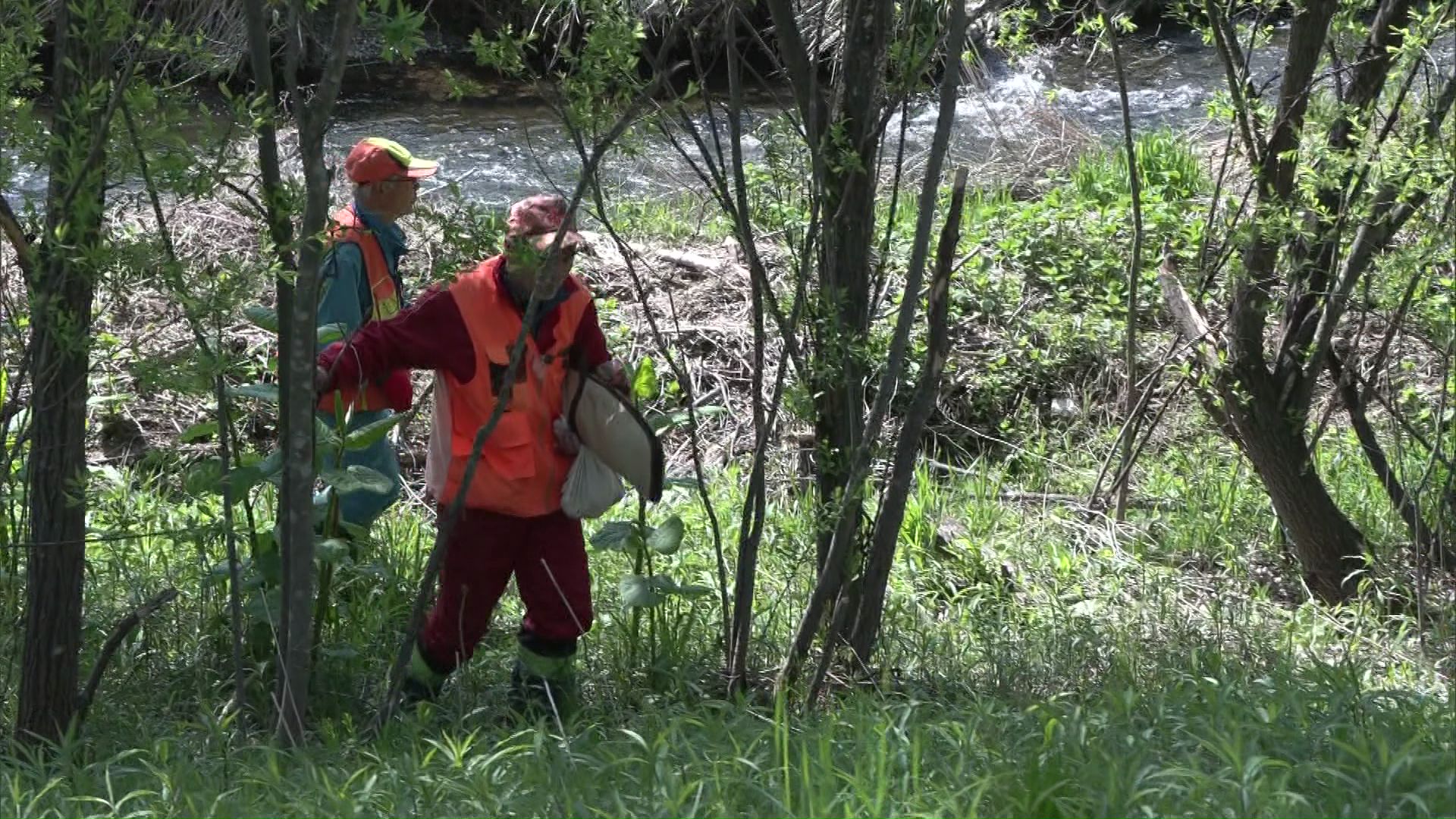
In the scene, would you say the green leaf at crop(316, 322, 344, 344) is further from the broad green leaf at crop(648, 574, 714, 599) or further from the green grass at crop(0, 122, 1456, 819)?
the broad green leaf at crop(648, 574, 714, 599)

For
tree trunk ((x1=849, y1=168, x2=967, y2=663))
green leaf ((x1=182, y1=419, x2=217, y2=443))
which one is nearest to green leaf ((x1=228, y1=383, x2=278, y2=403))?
green leaf ((x1=182, y1=419, x2=217, y2=443))

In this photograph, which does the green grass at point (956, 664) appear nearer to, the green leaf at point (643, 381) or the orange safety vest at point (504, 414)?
the orange safety vest at point (504, 414)

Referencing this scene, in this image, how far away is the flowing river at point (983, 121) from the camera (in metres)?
10.7

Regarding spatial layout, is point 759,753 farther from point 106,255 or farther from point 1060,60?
point 1060,60

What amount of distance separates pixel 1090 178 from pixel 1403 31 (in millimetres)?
4713

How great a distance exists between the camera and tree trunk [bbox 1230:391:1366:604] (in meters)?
5.87

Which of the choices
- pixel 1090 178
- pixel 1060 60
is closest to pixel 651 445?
pixel 1090 178

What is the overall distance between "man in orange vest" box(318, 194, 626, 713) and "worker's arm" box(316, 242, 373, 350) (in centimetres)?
76

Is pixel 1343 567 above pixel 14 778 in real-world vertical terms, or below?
below

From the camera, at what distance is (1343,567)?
6.04 metres

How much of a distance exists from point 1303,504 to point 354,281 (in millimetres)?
3397

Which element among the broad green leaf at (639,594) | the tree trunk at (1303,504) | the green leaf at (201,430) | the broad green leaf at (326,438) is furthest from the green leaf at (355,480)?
the tree trunk at (1303,504)

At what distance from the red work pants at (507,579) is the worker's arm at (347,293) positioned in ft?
2.85

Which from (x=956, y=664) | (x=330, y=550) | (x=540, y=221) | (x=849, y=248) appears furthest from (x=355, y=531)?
(x=956, y=664)
